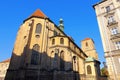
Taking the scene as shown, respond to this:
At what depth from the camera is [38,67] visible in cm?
2648

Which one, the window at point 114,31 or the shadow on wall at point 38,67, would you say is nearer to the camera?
the window at point 114,31

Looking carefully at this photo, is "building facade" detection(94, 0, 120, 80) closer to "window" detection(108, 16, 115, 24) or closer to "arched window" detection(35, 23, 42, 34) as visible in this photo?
"window" detection(108, 16, 115, 24)

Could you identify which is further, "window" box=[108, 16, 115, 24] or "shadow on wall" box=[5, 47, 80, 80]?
"shadow on wall" box=[5, 47, 80, 80]

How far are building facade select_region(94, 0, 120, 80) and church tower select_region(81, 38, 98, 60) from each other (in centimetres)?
2787

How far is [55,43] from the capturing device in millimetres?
30172

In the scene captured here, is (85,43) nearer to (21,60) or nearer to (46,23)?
(46,23)

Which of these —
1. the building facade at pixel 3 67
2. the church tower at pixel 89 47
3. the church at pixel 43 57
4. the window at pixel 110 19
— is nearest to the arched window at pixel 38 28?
the church at pixel 43 57

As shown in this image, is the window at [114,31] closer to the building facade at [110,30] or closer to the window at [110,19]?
the building facade at [110,30]

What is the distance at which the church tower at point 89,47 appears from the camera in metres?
53.2

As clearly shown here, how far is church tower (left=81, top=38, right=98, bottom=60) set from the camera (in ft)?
175

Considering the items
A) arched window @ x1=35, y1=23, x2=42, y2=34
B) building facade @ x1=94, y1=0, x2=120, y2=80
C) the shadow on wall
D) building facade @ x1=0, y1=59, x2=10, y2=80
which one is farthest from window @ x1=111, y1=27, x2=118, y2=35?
building facade @ x1=0, y1=59, x2=10, y2=80

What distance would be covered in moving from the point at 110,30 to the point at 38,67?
53.5 ft

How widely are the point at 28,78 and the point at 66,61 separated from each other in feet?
29.9

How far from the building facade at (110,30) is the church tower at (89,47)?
2787 centimetres
